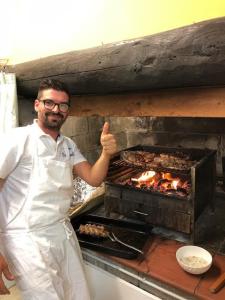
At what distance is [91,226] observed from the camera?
A: 84.5 inches

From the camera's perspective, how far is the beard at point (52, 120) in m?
1.63

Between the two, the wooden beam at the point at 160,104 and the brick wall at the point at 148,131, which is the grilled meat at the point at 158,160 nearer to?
the brick wall at the point at 148,131

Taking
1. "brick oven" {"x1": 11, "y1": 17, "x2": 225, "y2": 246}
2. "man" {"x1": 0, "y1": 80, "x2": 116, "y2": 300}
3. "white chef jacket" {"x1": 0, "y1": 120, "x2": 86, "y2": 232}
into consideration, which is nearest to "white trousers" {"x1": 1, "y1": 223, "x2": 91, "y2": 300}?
"man" {"x1": 0, "y1": 80, "x2": 116, "y2": 300}

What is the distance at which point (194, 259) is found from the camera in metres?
1.71

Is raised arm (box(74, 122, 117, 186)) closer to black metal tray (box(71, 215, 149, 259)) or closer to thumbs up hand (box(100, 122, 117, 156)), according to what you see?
thumbs up hand (box(100, 122, 117, 156))

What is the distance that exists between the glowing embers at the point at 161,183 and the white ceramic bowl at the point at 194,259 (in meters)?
0.40

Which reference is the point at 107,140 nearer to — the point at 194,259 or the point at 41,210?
the point at 41,210

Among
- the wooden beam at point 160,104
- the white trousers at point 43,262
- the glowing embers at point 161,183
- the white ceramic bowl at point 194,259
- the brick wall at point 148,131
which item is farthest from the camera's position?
the brick wall at point 148,131

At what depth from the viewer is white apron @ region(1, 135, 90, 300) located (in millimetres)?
1497

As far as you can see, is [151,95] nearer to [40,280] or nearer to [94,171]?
[94,171]

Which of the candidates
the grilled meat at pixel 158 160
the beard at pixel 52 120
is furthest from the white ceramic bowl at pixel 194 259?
the beard at pixel 52 120

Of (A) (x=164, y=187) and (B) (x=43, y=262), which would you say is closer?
(B) (x=43, y=262)

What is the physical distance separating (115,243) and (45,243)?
0.65 meters


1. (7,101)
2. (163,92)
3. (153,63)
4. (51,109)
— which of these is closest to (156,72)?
(153,63)
